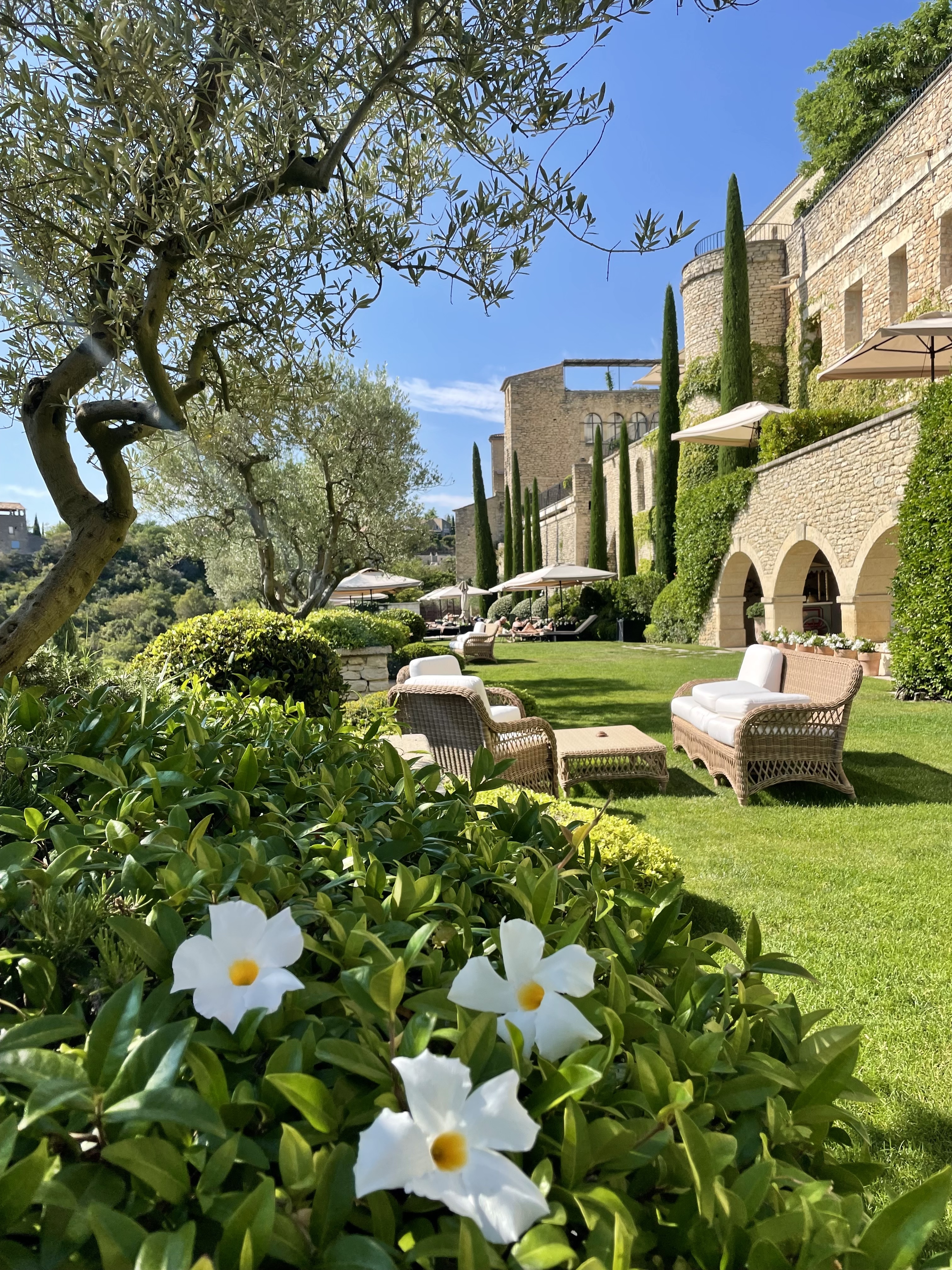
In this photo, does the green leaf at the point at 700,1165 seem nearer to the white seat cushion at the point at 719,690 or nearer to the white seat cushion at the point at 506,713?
the white seat cushion at the point at 506,713

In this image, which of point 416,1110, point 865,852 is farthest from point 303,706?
point 865,852

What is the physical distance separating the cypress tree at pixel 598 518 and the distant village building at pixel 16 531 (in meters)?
33.0

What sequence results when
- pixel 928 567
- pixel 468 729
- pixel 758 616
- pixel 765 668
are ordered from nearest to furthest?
pixel 468 729 → pixel 765 668 → pixel 928 567 → pixel 758 616

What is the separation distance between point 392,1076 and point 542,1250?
18cm

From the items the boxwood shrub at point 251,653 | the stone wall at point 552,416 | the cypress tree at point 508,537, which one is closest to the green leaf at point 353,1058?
the boxwood shrub at point 251,653

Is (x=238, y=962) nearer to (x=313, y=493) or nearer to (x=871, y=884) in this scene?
(x=871, y=884)

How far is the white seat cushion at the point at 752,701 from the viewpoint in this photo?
568 centimetres

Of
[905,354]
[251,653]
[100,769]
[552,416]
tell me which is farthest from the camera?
[552,416]

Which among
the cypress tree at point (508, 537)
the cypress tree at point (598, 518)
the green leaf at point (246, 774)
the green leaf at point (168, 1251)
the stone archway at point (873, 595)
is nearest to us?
the green leaf at point (168, 1251)

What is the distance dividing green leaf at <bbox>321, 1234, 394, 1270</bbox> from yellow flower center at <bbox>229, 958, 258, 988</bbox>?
9.3 inches

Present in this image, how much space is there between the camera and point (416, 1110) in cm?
51

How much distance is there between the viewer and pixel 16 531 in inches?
2152

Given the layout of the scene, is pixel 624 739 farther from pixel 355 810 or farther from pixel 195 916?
pixel 195 916

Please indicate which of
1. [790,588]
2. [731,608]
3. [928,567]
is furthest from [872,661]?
[731,608]
